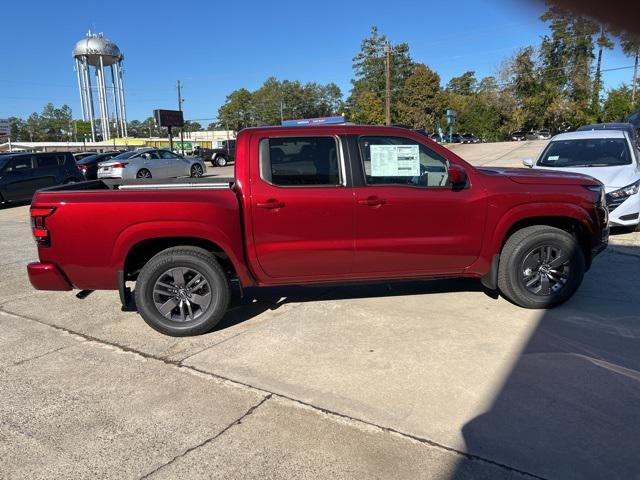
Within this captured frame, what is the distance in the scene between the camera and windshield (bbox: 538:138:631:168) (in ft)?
28.6

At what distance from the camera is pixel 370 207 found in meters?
4.53

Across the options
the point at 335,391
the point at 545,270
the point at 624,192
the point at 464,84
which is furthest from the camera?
the point at 464,84

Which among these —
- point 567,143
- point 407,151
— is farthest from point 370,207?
point 567,143

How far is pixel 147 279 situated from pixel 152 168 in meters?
19.1

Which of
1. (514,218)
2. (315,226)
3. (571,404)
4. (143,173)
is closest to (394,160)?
(315,226)

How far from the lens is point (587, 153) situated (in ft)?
29.8

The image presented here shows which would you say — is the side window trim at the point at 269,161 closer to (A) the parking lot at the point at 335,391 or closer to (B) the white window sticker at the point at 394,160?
(B) the white window sticker at the point at 394,160

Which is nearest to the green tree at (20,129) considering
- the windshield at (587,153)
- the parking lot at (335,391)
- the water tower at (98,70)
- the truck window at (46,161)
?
the water tower at (98,70)

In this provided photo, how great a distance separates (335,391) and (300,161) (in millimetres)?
2111

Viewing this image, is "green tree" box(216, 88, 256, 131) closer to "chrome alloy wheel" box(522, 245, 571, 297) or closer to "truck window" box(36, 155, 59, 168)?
"truck window" box(36, 155, 59, 168)

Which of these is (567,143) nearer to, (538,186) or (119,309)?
(538,186)

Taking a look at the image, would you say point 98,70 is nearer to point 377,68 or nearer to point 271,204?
point 377,68

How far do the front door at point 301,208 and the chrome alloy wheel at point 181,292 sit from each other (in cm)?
59

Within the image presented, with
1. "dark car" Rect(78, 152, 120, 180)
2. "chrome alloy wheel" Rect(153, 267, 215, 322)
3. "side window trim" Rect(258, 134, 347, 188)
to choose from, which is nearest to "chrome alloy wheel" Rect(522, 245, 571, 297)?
"side window trim" Rect(258, 134, 347, 188)
